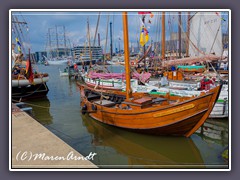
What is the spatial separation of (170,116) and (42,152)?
497 cm

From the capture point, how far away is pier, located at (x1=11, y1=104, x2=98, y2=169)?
4.82 metres

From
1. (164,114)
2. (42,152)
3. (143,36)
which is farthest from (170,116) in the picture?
(42,152)

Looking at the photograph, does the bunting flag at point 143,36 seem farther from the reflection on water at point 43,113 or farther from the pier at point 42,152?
the reflection on water at point 43,113

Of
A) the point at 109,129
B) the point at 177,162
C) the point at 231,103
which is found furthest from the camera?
the point at 109,129

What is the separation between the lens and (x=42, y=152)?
5.25 m

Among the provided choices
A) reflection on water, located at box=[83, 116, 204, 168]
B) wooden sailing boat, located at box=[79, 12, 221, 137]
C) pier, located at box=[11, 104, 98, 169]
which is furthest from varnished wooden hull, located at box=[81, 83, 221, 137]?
pier, located at box=[11, 104, 98, 169]

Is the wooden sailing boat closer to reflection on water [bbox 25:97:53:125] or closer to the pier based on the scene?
the pier

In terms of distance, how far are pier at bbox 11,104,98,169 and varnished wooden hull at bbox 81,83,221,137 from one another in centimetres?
335

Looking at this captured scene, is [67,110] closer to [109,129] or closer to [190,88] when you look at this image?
[109,129]

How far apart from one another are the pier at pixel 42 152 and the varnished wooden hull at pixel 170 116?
3347 millimetres

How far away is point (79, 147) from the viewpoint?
861 centimetres

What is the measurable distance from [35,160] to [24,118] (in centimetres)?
357

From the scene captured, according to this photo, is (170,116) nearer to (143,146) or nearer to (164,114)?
(164,114)

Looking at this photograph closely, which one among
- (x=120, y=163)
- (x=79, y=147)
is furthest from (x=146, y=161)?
(x=79, y=147)
